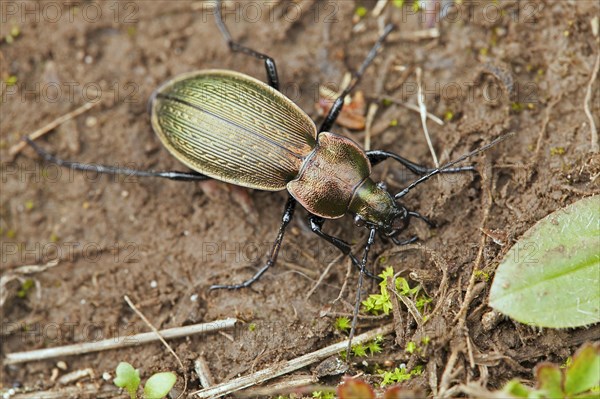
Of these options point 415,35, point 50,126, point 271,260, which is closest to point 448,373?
point 271,260

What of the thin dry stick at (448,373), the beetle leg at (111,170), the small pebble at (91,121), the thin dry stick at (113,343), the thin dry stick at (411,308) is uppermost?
the small pebble at (91,121)

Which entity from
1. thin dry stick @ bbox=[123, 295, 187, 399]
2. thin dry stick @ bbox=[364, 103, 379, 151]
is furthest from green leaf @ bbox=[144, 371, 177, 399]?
thin dry stick @ bbox=[364, 103, 379, 151]

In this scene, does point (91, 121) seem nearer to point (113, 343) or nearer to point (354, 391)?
point (113, 343)

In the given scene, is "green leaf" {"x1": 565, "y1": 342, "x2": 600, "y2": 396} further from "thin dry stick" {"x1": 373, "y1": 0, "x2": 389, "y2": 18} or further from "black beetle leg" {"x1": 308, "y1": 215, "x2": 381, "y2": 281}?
"thin dry stick" {"x1": 373, "y1": 0, "x2": 389, "y2": 18}

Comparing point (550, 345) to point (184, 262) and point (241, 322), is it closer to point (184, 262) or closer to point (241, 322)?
point (241, 322)

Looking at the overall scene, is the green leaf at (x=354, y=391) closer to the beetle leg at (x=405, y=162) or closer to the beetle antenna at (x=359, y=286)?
the beetle antenna at (x=359, y=286)

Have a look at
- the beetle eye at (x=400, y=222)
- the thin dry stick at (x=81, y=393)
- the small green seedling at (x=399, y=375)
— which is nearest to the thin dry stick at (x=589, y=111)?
the beetle eye at (x=400, y=222)
